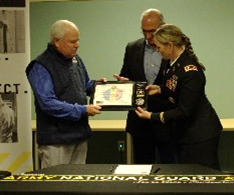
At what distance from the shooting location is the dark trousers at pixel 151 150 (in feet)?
11.7

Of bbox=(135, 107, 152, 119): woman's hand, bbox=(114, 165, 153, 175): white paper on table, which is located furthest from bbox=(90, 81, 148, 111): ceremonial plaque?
bbox=(114, 165, 153, 175): white paper on table

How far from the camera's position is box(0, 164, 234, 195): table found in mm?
1763

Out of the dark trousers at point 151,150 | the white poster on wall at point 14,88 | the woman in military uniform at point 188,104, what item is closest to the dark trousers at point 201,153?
the woman in military uniform at point 188,104

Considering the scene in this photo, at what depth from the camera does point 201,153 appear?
307 centimetres

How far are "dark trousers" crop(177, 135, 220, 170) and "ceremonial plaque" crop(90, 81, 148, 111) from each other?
0.43 m

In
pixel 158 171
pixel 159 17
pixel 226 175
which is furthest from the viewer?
pixel 159 17

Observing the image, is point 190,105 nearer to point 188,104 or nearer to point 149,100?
point 188,104

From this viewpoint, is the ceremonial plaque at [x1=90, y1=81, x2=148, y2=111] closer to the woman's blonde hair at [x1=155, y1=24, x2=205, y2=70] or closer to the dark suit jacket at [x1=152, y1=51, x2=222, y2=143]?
the dark suit jacket at [x1=152, y1=51, x2=222, y2=143]

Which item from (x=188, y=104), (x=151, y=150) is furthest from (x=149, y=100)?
(x=188, y=104)

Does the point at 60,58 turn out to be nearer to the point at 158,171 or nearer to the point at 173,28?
the point at 173,28

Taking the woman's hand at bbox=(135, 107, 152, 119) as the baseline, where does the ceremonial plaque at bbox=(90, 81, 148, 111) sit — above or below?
above

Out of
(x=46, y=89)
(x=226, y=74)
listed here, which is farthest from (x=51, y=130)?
(x=226, y=74)

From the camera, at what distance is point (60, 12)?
16.6ft

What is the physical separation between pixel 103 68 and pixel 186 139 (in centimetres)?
214
